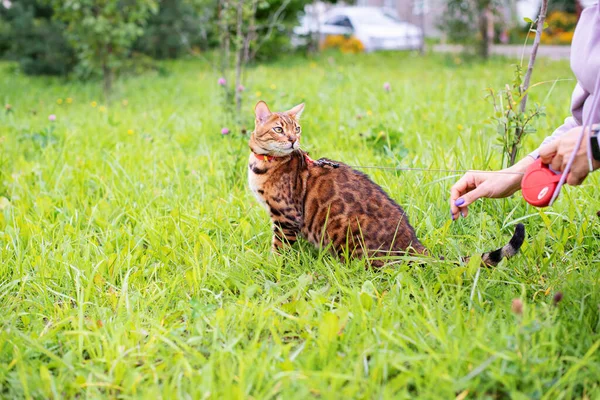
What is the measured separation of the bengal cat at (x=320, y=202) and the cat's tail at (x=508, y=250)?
0.01 m

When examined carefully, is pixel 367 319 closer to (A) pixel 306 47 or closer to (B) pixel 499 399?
(B) pixel 499 399

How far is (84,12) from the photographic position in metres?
8.59

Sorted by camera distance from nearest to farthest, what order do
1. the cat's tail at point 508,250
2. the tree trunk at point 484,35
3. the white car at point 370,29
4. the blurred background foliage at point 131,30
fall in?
the cat's tail at point 508,250
the blurred background foliage at point 131,30
the tree trunk at point 484,35
the white car at point 370,29

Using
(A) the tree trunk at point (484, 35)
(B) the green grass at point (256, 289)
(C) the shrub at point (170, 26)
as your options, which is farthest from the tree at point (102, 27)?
(A) the tree trunk at point (484, 35)

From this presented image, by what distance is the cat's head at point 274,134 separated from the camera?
3.06 meters

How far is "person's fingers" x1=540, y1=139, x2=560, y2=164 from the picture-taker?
2051 mm

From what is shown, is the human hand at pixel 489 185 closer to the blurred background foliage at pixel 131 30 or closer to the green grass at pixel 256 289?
the green grass at pixel 256 289

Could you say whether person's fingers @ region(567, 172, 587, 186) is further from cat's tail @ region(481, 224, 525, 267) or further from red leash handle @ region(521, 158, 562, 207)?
cat's tail @ region(481, 224, 525, 267)

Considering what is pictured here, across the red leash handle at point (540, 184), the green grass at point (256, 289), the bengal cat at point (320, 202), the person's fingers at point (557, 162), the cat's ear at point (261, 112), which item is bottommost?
the green grass at point (256, 289)

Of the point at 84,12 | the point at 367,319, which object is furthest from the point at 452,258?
the point at 84,12

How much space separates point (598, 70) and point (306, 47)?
14.6 metres

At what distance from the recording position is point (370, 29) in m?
19.2

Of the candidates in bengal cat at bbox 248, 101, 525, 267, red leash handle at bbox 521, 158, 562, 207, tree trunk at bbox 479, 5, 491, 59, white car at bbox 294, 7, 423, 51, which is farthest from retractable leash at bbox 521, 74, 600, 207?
white car at bbox 294, 7, 423, 51

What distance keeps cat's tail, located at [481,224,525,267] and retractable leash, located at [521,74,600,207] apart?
0.88 feet
